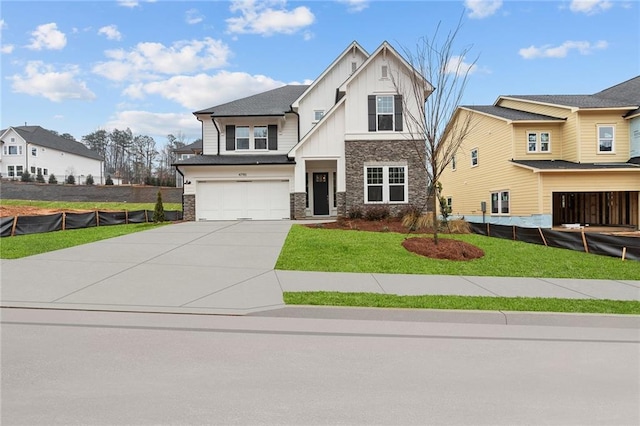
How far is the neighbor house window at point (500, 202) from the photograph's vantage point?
2316 centimetres

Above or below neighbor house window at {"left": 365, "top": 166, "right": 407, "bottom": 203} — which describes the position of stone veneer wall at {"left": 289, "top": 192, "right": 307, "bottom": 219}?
below

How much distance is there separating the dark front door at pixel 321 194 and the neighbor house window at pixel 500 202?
36.1ft

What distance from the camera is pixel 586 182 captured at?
67.5ft

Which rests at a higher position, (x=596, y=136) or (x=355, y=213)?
(x=596, y=136)

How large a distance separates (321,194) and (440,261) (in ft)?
42.1

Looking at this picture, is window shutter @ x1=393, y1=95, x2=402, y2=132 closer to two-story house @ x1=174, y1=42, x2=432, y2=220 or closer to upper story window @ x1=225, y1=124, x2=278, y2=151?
two-story house @ x1=174, y1=42, x2=432, y2=220

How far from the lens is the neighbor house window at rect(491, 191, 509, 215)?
23.2 metres

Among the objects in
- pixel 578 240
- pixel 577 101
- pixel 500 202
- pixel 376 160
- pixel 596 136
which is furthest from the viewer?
pixel 577 101

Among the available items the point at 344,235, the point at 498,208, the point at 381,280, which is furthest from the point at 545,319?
the point at 498,208

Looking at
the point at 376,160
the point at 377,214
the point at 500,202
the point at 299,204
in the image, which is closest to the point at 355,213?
the point at 377,214

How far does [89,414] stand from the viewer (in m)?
3.15

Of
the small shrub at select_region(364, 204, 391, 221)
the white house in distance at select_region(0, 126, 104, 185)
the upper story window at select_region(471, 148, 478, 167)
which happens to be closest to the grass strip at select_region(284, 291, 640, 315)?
the small shrub at select_region(364, 204, 391, 221)

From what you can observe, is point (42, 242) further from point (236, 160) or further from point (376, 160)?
point (376, 160)

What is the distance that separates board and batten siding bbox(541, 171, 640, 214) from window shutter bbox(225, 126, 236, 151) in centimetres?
1746
